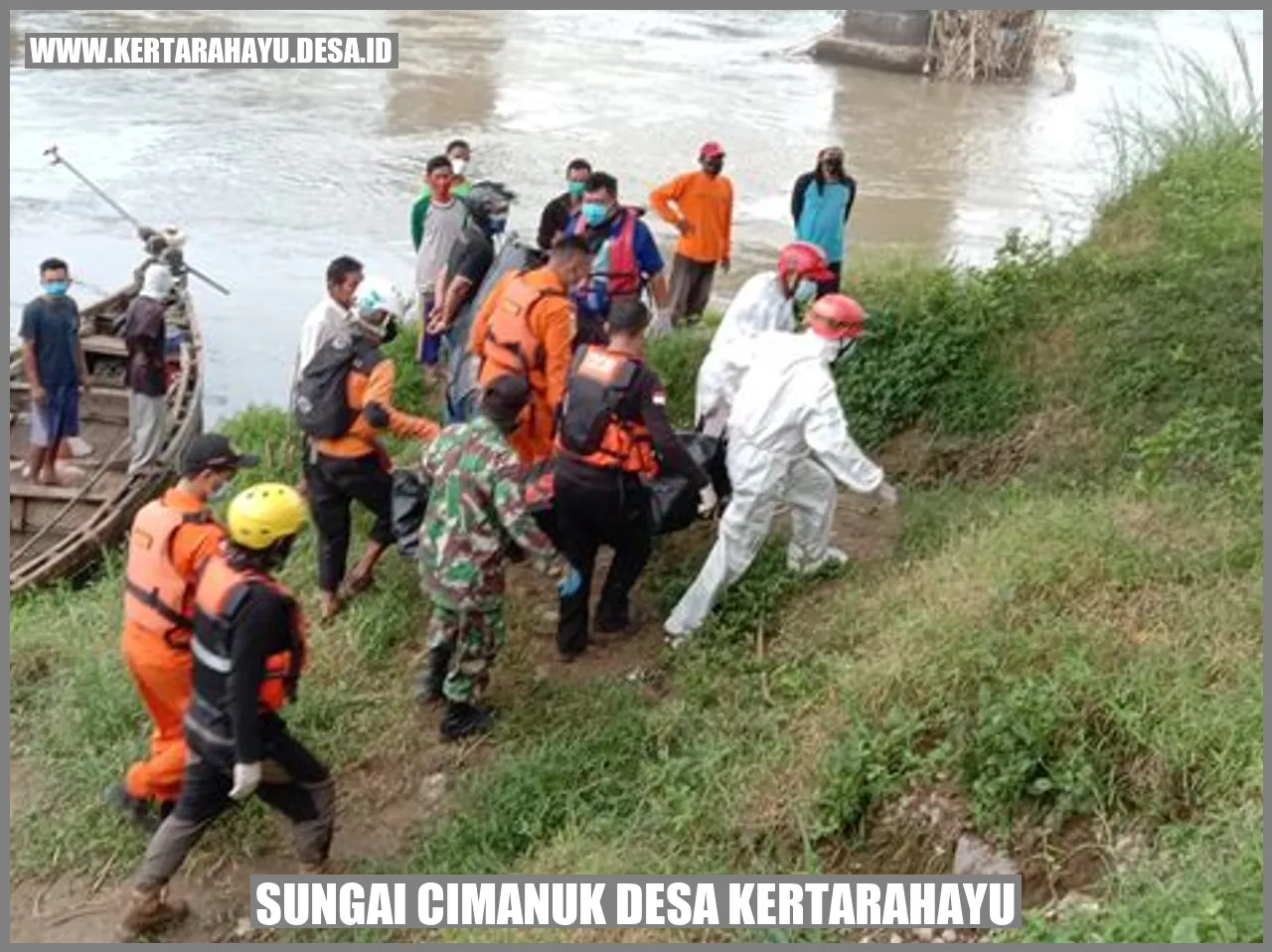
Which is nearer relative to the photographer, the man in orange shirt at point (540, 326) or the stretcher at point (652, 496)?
the stretcher at point (652, 496)

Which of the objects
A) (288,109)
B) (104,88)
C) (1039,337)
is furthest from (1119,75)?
(1039,337)

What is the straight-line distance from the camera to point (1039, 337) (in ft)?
27.9

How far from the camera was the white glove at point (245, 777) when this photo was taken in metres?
4.91

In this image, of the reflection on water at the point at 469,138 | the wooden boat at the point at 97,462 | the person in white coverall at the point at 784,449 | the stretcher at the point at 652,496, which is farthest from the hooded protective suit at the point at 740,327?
the reflection on water at the point at 469,138

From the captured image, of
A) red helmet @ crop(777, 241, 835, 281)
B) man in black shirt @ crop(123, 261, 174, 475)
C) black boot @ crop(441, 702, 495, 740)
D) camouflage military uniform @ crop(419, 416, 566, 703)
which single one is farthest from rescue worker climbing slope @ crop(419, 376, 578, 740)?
man in black shirt @ crop(123, 261, 174, 475)

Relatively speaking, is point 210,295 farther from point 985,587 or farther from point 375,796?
point 985,587

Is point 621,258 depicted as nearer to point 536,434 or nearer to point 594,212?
point 594,212

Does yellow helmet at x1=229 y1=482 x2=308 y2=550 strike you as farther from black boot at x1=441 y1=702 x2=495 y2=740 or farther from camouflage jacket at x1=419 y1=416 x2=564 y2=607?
black boot at x1=441 y1=702 x2=495 y2=740

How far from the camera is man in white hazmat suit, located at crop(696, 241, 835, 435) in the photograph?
693cm

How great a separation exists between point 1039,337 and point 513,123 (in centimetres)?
1690

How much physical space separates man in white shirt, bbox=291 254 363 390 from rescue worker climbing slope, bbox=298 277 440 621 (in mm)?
246

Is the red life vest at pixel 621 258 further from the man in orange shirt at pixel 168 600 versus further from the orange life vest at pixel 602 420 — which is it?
the man in orange shirt at pixel 168 600

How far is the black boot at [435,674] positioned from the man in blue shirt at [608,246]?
2625 mm

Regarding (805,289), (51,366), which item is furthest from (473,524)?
(51,366)
